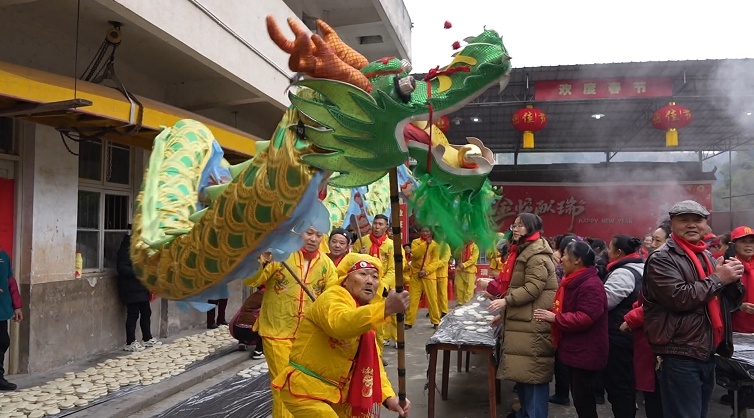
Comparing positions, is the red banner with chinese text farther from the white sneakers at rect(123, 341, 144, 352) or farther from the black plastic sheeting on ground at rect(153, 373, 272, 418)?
the black plastic sheeting on ground at rect(153, 373, 272, 418)

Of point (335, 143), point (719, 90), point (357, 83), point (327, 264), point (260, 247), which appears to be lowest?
point (327, 264)

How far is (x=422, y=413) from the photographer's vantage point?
475 centimetres

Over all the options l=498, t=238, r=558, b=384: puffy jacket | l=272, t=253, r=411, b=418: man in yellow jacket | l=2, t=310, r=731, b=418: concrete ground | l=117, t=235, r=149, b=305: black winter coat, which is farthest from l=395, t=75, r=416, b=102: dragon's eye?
l=117, t=235, r=149, b=305: black winter coat

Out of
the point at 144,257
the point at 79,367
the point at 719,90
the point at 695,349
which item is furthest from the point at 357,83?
the point at 719,90

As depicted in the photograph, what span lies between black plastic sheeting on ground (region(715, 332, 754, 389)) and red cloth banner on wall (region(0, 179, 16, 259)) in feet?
19.8

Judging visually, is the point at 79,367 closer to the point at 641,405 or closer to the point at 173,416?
the point at 173,416

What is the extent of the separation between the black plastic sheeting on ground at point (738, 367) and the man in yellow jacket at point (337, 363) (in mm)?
2371

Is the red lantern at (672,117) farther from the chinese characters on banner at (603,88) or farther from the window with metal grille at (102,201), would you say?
the window with metal grille at (102,201)

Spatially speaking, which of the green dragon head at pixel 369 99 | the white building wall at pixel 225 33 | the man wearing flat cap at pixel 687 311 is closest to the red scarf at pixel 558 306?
the man wearing flat cap at pixel 687 311

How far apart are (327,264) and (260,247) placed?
210cm

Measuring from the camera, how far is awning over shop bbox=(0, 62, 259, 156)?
3830mm

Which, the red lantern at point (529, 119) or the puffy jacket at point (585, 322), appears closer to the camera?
the puffy jacket at point (585, 322)

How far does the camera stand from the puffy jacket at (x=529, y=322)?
3834 mm

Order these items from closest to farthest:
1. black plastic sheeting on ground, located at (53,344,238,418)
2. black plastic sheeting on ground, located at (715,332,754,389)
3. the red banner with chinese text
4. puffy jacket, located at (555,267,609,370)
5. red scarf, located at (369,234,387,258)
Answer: black plastic sheeting on ground, located at (715,332,754,389), puffy jacket, located at (555,267,609,370), black plastic sheeting on ground, located at (53,344,238,418), red scarf, located at (369,234,387,258), the red banner with chinese text
